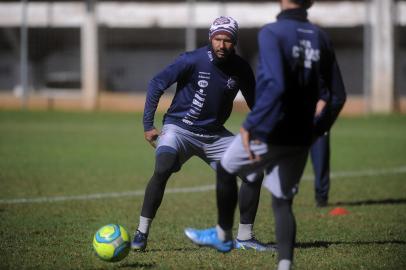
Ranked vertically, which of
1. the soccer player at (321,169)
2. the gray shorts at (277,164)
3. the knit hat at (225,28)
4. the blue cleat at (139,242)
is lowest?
the soccer player at (321,169)

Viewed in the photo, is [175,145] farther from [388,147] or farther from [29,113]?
[29,113]

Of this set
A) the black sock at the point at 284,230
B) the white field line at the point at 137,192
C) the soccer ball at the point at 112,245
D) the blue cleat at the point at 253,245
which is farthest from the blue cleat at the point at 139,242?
the white field line at the point at 137,192

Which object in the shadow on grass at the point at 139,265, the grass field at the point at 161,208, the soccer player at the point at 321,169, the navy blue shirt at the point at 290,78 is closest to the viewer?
the navy blue shirt at the point at 290,78

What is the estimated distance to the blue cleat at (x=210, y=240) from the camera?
6.61 m

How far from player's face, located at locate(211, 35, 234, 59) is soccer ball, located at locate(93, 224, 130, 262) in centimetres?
185

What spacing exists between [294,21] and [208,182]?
8.73 metres

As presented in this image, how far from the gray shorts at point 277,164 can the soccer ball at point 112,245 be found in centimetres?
126

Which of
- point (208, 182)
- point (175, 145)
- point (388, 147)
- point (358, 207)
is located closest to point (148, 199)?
point (175, 145)

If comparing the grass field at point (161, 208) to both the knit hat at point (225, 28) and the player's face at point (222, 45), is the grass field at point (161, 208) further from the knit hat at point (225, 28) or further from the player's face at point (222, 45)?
the knit hat at point (225, 28)

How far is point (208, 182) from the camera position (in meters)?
14.8

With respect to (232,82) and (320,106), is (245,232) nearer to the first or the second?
(232,82)

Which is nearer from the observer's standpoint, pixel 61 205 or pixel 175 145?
pixel 175 145

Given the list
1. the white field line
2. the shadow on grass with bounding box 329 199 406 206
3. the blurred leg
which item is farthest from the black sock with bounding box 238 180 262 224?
the white field line

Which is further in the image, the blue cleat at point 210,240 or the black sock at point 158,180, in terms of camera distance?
the black sock at point 158,180
